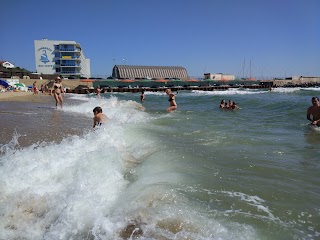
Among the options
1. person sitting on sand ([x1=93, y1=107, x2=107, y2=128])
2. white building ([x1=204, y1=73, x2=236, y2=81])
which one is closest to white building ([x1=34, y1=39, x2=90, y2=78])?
white building ([x1=204, y1=73, x2=236, y2=81])

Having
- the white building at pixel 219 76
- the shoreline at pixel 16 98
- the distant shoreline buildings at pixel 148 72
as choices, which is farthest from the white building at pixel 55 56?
the shoreline at pixel 16 98

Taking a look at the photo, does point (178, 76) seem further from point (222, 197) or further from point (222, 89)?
point (222, 197)

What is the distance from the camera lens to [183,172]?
15.2 ft

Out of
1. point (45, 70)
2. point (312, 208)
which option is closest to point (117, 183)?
point (312, 208)

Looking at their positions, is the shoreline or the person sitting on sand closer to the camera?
the person sitting on sand

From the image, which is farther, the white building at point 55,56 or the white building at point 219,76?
the white building at point 219,76

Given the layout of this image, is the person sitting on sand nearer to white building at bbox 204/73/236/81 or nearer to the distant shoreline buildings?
white building at bbox 204/73/236/81

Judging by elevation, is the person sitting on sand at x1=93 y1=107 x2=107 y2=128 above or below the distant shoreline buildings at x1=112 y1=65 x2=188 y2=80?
below

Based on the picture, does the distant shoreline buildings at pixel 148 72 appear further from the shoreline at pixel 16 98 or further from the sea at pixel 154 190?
the sea at pixel 154 190

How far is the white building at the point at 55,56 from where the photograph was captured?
236 ft

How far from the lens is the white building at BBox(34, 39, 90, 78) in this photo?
71812mm

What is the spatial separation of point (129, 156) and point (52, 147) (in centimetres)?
147

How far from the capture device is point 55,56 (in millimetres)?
72438

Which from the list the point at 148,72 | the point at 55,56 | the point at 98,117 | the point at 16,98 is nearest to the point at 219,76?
the point at 148,72
